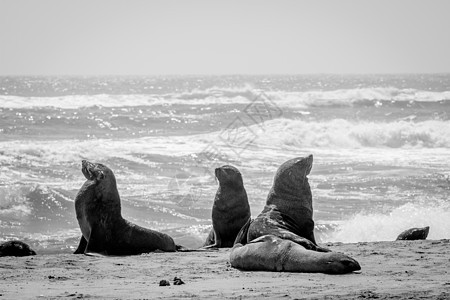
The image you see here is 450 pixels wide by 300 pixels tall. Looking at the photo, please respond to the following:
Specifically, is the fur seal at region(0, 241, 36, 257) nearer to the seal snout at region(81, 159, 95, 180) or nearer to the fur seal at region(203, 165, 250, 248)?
the seal snout at region(81, 159, 95, 180)

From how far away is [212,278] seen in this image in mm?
7500

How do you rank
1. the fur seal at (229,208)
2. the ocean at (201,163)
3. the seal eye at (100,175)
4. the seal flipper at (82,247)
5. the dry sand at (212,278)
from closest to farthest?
1. the dry sand at (212,278)
2. the seal flipper at (82,247)
3. the seal eye at (100,175)
4. the fur seal at (229,208)
5. the ocean at (201,163)

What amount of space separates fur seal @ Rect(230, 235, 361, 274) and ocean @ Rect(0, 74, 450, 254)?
16.0ft

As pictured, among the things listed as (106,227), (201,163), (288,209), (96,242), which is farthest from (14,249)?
(201,163)

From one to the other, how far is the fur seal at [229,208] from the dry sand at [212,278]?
1.47 m

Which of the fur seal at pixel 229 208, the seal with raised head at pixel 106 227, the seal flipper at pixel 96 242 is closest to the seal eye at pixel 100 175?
the seal with raised head at pixel 106 227

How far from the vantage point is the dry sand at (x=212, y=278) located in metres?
6.47

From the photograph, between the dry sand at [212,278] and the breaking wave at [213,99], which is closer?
the dry sand at [212,278]

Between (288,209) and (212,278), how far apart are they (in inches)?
81.6

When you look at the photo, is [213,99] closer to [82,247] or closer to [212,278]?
[82,247]

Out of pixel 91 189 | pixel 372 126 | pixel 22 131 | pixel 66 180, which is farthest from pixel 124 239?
pixel 372 126

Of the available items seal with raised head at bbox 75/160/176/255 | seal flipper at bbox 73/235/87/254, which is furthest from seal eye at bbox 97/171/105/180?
seal flipper at bbox 73/235/87/254

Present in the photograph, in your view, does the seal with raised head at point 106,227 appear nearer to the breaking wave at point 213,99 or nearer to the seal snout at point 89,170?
the seal snout at point 89,170

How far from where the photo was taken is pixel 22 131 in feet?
106
